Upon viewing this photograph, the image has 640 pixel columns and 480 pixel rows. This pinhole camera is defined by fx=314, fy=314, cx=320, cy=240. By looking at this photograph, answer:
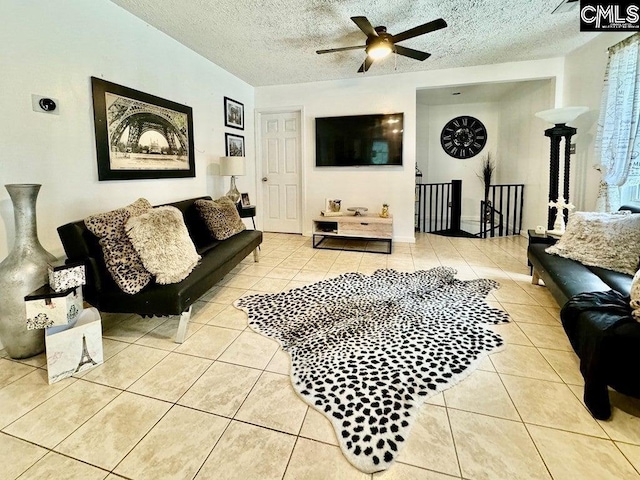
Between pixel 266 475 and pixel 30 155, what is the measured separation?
8.12 ft

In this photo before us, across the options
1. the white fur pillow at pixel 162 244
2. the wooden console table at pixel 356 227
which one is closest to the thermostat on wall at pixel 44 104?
the white fur pillow at pixel 162 244

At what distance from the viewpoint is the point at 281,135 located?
17.6ft

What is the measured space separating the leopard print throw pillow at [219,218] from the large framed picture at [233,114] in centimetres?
159

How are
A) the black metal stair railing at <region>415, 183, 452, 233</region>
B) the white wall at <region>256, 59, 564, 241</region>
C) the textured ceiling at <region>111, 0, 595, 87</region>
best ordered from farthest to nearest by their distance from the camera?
the black metal stair railing at <region>415, 183, 452, 233</region> < the white wall at <region>256, 59, 564, 241</region> < the textured ceiling at <region>111, 0, 595, 87</region>

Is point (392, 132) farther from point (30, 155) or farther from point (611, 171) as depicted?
point (30, 155)

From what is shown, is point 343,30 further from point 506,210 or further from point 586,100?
point 506,210

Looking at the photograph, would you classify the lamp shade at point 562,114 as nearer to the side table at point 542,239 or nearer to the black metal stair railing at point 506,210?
the side table at point 542,239

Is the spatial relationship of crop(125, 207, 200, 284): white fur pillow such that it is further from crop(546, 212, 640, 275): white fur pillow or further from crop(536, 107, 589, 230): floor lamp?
crop(536, 107, 589, 230): floor lamp

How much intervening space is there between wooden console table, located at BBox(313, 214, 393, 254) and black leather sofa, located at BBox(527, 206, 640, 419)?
2.40m

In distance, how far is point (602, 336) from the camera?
134cm

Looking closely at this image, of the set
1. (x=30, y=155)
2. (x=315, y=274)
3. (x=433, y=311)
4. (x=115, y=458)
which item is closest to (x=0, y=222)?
(x=30, y=155)

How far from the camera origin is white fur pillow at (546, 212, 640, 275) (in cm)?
216

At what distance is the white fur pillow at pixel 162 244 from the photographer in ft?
6.72

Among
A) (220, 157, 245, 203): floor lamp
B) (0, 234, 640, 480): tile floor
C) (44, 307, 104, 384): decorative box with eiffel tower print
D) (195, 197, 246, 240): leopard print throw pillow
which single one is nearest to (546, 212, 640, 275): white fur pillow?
(0, 234, 640, 480): tile floor
